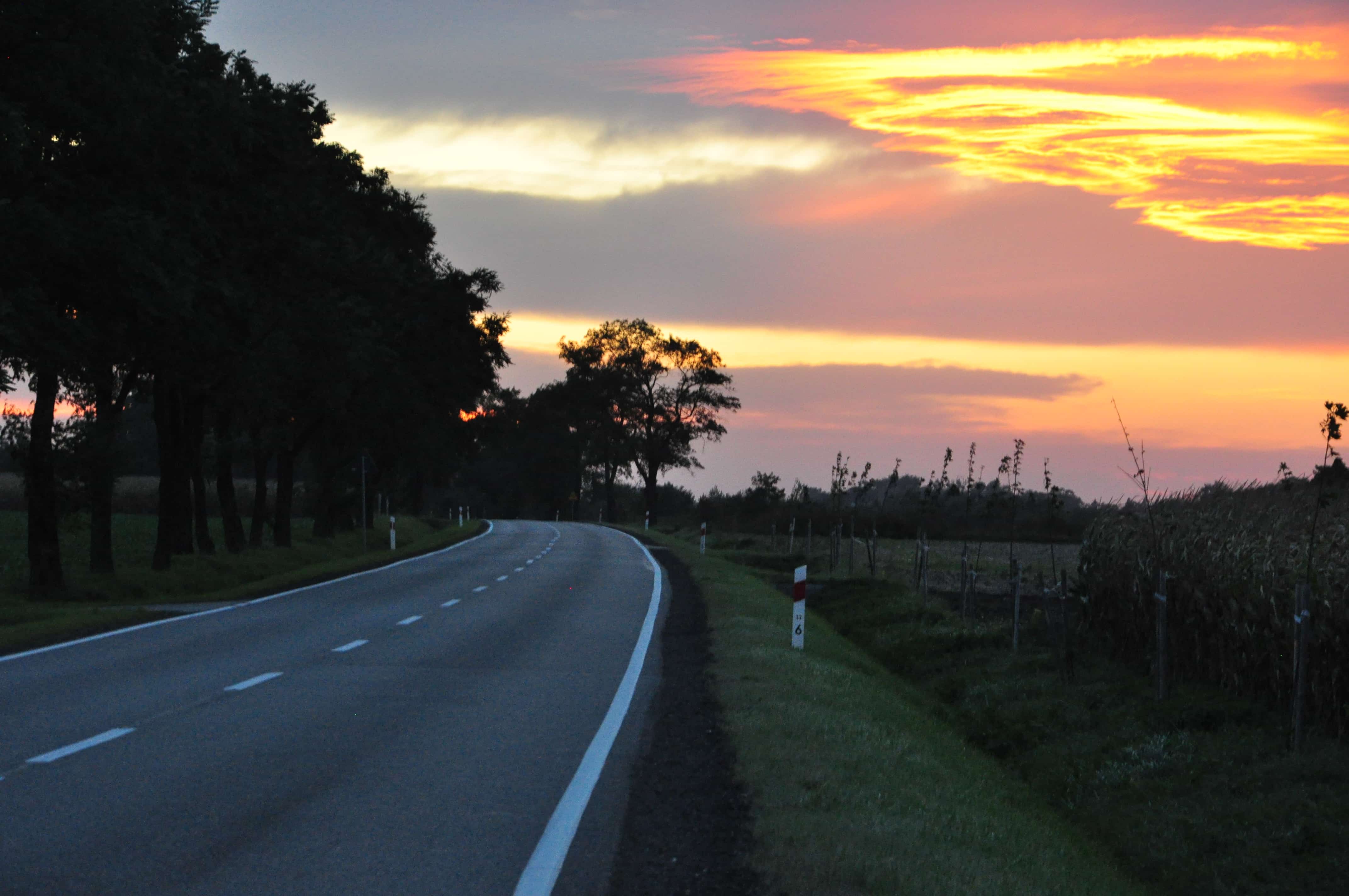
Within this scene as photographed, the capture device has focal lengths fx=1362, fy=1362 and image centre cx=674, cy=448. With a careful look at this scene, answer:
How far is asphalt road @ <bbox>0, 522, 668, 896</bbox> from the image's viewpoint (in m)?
6.33

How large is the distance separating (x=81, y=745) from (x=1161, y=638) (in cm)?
1078

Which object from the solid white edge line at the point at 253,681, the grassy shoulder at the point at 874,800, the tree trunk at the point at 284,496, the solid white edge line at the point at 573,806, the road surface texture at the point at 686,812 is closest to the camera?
the solid white edge line at the point at 573,806

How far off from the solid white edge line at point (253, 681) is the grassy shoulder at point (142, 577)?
4011 millimetres

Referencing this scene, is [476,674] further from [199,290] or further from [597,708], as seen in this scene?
[199,290]

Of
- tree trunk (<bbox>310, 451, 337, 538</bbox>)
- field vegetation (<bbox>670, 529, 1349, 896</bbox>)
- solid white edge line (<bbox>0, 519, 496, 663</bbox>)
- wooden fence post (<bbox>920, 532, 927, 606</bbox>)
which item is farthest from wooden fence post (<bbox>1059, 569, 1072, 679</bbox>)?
tree trunk (<bbox>310, 451, 337, 538</bbox>)

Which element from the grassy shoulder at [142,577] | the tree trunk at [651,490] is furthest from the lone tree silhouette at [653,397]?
the grassy shoulder at [142,577]

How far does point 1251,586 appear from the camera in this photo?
13742 millimetres

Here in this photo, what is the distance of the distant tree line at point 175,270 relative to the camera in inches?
827

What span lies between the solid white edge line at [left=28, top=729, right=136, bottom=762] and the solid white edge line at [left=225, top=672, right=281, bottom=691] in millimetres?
2378

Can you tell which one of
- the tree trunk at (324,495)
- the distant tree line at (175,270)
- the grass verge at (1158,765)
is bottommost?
the grass verge at (1158,765)

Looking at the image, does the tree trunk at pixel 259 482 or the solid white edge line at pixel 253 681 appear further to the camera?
the tree trunk at pixel 259 482

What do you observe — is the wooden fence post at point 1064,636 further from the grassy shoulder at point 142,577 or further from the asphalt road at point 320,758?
the grassy shoulder at point 142,577

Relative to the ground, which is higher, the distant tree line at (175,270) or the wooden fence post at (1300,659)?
the distant tree line at (175,270)

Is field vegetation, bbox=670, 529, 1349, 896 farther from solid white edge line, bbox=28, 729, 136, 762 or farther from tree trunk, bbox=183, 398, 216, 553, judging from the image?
tree trunk, bbox=183, 398, 216, 553
